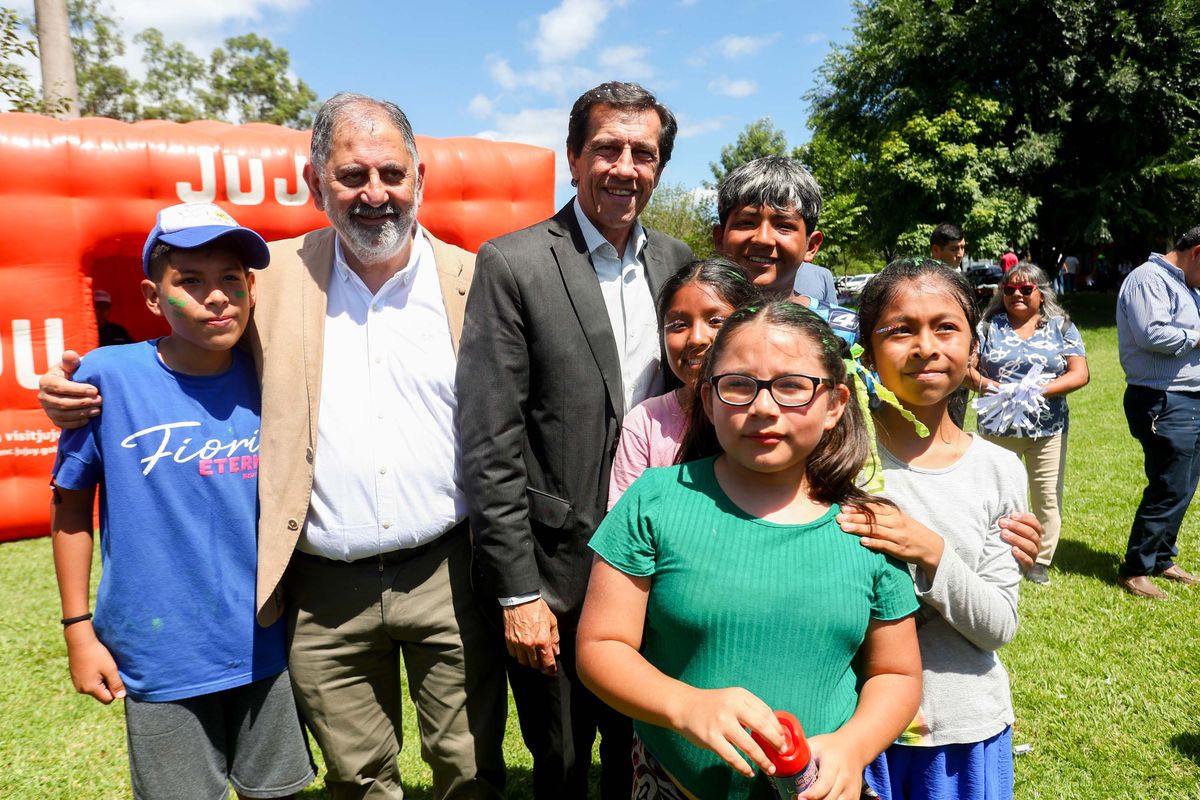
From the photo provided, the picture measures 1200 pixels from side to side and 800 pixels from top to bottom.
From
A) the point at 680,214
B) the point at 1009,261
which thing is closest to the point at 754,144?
the point at 680,214

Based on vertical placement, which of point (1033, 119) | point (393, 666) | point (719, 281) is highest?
point (1033, 119)

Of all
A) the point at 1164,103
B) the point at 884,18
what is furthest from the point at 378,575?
the point at 884,18

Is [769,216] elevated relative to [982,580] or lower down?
elevated

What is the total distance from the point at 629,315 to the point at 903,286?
0.79 m

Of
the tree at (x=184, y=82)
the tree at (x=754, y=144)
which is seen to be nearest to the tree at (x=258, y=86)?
the tree at (x=184, y=82)

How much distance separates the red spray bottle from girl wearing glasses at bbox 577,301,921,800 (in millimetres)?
109

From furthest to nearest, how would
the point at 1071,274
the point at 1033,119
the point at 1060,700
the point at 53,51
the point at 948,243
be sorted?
the point at 1071,274, the point at 1033,119, the point at 53,51, the point at 948,243, the point at 1060,700

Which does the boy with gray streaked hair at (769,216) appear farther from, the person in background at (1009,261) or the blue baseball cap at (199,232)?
the person in background at (1009,261)

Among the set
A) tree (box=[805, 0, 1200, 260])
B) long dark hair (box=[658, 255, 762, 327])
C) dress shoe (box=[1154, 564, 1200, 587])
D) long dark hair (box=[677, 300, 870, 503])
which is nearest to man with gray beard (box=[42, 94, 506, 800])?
long dark hair (box=[658, 255, 762, 327])

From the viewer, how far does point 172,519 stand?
1.96 meters

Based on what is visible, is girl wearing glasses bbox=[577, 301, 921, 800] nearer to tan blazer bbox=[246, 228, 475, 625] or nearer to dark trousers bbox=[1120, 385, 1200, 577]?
tan blazer bbox=[246, 228, 475, 625]

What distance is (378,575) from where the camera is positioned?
2.23m

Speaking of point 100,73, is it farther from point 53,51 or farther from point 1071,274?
point 1071,274

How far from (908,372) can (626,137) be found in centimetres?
105
